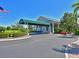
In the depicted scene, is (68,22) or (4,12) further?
(68,22)

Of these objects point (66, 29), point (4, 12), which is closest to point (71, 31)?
point (66, 29)

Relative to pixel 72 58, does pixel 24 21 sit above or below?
above

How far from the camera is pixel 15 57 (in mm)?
13352

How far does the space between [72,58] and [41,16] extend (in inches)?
2517

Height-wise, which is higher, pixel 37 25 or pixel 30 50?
pixel 37 25

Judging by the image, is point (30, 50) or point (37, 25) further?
point (37, 25)

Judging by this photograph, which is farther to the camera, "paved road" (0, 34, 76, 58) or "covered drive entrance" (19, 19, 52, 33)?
"covered drive entrance" (19, 19, 52, 33)

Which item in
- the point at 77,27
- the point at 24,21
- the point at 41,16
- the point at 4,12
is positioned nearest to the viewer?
the point at 4,12

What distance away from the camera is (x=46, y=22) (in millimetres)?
69875

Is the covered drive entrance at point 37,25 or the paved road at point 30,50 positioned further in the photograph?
the covered drive entrance at point 37,25

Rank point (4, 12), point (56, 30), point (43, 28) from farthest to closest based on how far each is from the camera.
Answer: point (43, 28)
point (56, 30)
point (4, 12)

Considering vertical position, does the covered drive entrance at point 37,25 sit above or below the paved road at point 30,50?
above

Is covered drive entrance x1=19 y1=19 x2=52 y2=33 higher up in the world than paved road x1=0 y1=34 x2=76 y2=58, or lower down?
higher up

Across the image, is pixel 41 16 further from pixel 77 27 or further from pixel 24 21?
pixel 24 21
